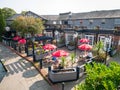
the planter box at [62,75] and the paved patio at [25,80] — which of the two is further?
the planter box at [62,75]

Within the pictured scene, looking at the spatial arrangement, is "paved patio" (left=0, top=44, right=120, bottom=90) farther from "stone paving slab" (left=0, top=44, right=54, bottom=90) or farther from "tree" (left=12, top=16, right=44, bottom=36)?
"tree" (left=12, top=16, right=44, bottom=36)

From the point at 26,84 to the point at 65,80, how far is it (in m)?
3.53

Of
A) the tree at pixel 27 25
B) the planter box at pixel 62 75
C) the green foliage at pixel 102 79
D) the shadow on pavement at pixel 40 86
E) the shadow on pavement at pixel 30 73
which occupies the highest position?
the tree at pixel 27 25

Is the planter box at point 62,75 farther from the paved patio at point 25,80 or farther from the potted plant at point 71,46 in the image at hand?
the potted plant at point 71,46

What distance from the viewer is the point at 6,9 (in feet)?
179

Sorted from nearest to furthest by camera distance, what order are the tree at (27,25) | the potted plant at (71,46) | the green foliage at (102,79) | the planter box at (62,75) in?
1. the green foliage at (102,79)
2. the planter box at (62,75)
3. the potted plant at (71,46)
4. the tree at (27,25)

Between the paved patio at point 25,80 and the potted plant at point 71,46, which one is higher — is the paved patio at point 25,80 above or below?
below

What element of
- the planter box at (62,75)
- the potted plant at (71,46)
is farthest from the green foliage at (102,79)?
the potted plant at (71,46)

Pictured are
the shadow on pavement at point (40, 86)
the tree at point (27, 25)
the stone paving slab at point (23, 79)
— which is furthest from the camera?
the tree at point (27, 25)

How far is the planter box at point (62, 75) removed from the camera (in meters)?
11.6

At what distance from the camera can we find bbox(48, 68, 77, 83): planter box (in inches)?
455

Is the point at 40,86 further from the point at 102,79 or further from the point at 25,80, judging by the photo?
the point at 102,79

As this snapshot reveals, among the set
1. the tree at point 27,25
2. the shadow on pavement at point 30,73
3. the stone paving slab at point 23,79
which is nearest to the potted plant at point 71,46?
the tree at point 27,25

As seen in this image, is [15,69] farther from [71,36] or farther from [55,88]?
[71,36]
